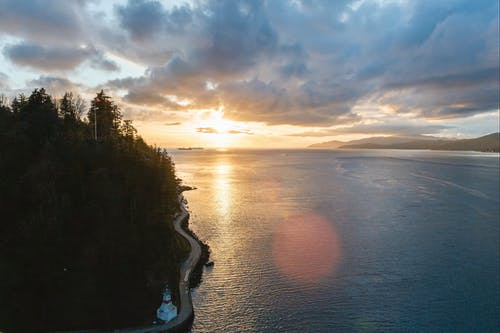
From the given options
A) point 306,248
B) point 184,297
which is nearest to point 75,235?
point 184,297

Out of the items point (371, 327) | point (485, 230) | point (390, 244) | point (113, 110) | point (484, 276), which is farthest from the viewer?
point (113, 110)

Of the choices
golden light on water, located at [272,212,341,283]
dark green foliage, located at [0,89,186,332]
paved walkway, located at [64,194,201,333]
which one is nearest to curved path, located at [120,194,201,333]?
paved walkway, located at [64,194,201,333]

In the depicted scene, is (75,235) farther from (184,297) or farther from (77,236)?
(184,297)

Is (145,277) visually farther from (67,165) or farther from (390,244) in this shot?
(390,244)

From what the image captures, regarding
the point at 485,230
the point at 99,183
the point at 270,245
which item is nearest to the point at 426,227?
the point at 485,230

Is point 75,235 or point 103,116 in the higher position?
point 103,116
